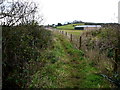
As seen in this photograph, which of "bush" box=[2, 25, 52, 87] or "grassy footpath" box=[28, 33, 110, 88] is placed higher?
"bush" box=[2, 25, 52, 87]

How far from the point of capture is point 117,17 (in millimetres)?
10039

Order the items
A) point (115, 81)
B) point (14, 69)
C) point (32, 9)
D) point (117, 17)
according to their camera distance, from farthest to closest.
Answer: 1. point (32, 9)
2. point (117, 17)
3. point (14, 69)
4. point (115, 81)

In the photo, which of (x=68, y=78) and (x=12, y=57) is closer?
(x=12, y=57)

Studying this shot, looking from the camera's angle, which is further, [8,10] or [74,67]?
[74,67]

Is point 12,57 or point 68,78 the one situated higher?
point 12,57

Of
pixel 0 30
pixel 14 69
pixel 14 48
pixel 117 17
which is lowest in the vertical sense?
pixel 14 69

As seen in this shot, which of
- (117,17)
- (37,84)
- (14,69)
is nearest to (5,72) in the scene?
(14,69)

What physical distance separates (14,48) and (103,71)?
431cm

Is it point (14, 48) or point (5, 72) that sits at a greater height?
point (14, 48)

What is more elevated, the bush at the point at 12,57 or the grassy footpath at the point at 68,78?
the bush at the point at 12,57

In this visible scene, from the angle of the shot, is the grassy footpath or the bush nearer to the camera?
the bush

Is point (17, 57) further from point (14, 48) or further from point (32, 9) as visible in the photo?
point (32, 9)

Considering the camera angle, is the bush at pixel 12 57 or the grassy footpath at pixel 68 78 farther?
the grassy footpath at pixel 68 78

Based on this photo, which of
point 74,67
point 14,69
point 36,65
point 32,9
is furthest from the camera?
point 32,9
